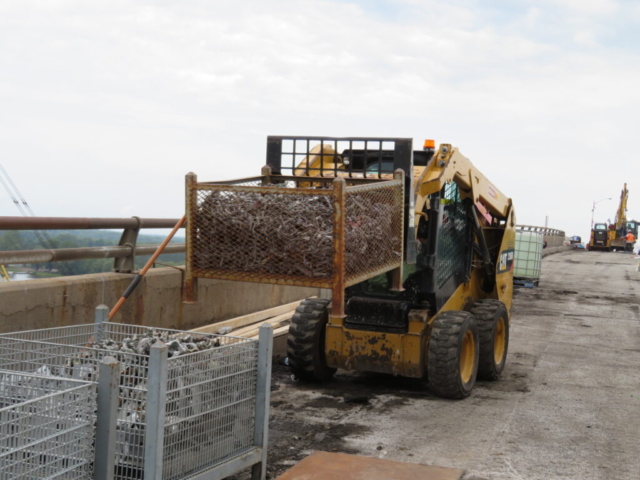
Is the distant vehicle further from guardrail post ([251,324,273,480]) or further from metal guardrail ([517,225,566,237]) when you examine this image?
guardrail post ([251,324,273,480])

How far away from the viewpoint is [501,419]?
8.47 meters

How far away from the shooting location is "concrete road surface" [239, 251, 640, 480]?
23.0ft

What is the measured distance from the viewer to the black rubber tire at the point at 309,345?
9.75 metres

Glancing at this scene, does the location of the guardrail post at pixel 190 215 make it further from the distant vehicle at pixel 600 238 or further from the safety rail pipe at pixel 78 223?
the distant vehicle at pixel 600 238

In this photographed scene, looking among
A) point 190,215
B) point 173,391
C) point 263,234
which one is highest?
point 190,215

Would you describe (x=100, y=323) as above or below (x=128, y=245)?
below

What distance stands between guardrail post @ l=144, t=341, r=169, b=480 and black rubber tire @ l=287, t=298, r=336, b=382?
4906 mm

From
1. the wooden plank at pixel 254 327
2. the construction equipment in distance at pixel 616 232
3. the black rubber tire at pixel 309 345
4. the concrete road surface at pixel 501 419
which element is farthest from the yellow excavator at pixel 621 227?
the black rubber tire at pixel 309 345

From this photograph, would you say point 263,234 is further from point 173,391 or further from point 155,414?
point 155,414

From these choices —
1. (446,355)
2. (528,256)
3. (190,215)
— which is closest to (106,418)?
(190,215)

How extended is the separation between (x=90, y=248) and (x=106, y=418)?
422 cm

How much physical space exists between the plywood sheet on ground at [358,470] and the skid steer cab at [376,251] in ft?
4.15

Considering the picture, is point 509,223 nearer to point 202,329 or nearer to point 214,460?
point 202,329

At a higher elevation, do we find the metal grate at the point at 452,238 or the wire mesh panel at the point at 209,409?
the metal grate at the point at 452,238
